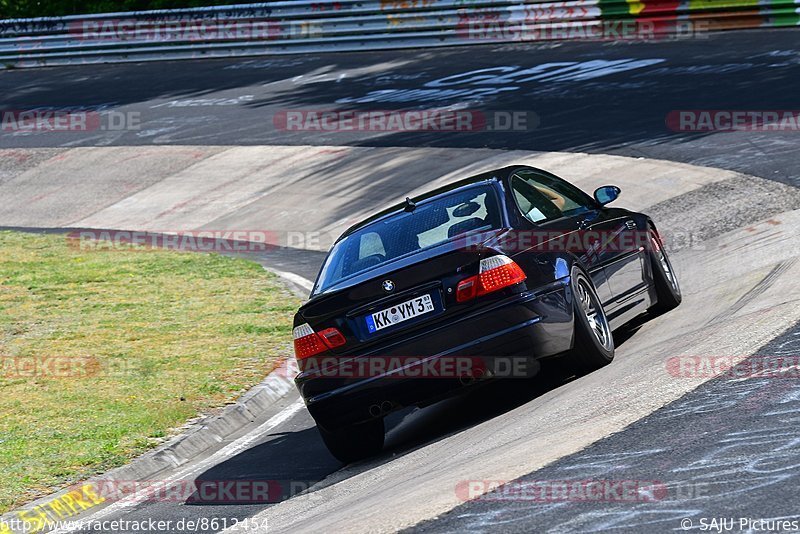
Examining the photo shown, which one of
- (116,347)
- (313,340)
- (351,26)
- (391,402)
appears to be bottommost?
(116,347)

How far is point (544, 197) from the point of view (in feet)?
30.2

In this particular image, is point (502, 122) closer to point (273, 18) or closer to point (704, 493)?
point (273, 18)

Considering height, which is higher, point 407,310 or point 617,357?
point 407,310

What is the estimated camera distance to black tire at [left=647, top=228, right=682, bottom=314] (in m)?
9.88

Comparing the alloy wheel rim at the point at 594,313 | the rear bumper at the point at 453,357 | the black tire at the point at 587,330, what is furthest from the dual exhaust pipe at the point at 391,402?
the alloy wheel rim at the point at 594,313

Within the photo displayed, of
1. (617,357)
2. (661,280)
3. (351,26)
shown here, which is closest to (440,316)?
(617,357)

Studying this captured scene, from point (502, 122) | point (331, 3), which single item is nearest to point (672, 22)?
point (502, 122)

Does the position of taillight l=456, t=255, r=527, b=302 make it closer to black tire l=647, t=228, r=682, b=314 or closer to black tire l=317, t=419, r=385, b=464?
black tire l=317, t=419, r=385, b=464

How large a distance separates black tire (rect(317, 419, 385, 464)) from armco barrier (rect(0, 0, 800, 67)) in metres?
18.5

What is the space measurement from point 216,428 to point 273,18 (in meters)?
23.2

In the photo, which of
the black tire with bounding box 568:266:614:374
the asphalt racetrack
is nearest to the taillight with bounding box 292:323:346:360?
the asphalt racetrack

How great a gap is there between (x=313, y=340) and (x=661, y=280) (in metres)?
3.26

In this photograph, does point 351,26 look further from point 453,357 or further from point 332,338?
point 453,357

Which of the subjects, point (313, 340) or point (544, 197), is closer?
point (313, 340)
